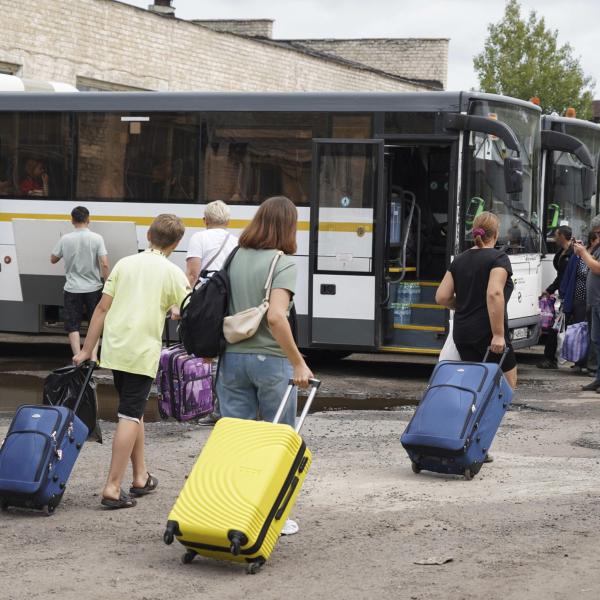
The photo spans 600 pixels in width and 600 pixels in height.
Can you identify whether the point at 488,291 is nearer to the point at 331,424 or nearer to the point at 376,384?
the point at 331,424

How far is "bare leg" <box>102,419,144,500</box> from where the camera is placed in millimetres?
7230

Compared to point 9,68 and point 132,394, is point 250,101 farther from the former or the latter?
point 9,68

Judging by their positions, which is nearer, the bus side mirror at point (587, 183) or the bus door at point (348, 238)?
the bus door at point (348, 238)

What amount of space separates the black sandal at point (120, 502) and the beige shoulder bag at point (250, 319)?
1.53 m

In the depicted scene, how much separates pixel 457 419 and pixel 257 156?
22.1 feet

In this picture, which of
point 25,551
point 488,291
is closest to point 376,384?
point 488,291

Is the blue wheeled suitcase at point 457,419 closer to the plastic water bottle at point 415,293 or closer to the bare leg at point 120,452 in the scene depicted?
the bare leg at point 120,452

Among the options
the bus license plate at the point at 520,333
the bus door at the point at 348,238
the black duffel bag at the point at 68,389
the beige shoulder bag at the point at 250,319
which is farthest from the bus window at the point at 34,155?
the beige shoulder bag at the point at 250,319

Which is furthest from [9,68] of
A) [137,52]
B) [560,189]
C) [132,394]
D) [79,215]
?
[132,394]

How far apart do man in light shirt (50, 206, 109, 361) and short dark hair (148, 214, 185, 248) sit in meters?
6.32

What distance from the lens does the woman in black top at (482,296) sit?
851cm

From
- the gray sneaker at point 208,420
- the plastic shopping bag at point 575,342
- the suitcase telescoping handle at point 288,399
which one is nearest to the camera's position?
the suitcase telescoping handle at point 288,399

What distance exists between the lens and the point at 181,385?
9.63 m

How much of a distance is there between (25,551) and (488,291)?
3695 millimetres
